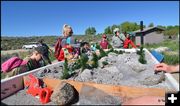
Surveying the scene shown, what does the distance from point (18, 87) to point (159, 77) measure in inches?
78.8

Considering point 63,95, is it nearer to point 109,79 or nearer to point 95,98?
point 95,98

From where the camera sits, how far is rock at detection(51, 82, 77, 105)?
253cm

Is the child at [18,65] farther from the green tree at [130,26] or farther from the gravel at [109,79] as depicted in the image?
the green tree at [130,26]

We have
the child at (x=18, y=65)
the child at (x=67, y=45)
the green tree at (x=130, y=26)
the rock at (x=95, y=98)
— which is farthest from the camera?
the green tree at (x=130, y=26)

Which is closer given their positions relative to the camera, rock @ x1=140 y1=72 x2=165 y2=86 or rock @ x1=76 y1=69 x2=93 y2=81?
rock @ x1=140 y1=72 x2=165 y2=86

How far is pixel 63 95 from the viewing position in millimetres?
2566

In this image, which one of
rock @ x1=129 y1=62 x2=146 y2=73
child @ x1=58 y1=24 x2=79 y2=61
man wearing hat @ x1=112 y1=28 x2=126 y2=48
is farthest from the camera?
man wearing hat @ x1=112 y1=28 x2=126 y2=48

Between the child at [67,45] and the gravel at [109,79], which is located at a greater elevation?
the child at [67,45]

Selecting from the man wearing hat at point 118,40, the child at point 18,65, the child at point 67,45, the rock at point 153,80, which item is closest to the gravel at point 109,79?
the rock at point 153,80

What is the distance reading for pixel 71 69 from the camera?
404 centimetres

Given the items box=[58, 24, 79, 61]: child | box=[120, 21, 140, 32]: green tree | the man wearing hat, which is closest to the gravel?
box=[58, 24, 79, 61]: child

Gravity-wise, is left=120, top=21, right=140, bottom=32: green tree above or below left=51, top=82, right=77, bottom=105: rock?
above

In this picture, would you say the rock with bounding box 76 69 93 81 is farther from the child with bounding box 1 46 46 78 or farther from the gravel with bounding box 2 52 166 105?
the child with bounding box 1 46 46 78

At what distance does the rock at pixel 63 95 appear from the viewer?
2.53m
